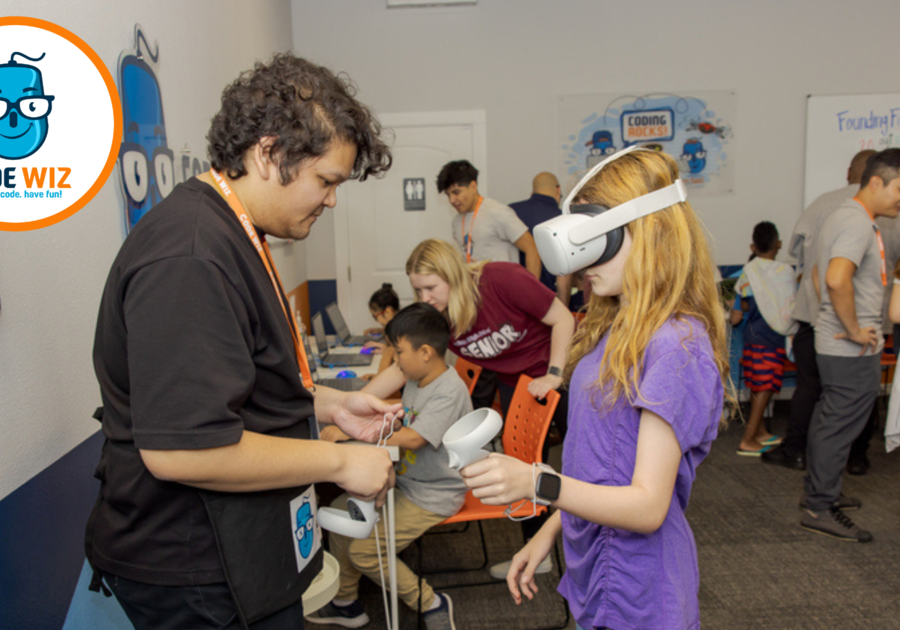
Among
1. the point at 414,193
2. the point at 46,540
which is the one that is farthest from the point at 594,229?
the point at 414,193

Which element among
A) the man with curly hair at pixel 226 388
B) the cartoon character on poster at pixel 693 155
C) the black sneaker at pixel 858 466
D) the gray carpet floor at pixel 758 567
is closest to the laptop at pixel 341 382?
the gray carpet floor at pixel 758 567

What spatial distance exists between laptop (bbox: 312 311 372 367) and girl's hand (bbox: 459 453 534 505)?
2.54 m

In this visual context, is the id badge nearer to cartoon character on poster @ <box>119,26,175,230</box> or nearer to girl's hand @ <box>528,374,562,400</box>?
cartoon character on poster @ <box>119,26,175,230</box>

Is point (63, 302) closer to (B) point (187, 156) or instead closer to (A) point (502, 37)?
(B) point (187, 156)

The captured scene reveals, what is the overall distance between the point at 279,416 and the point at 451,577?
195cm

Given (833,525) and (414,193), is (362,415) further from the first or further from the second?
(414,193)

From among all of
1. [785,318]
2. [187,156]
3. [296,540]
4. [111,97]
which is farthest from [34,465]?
[785,318]

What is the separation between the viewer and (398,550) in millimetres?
2223

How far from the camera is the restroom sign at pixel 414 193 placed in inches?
206

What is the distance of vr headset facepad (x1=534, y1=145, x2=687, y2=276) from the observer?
1041 mm

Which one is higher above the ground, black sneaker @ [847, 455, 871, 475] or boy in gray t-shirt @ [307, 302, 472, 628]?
boy in gray t-shirt @ [307, 302, 472, 628]

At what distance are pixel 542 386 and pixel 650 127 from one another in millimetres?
3610

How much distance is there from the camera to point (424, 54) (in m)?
5.09

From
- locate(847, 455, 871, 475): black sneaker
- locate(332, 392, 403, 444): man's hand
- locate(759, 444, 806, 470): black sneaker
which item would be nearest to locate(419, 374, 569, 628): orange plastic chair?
locate(332, 392, 403, 444): man's hand
